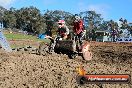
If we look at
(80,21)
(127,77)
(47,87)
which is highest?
(80,21)

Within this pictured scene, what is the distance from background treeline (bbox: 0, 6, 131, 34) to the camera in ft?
347

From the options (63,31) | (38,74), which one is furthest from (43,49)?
(38,74)

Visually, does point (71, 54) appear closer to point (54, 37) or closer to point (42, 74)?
point (54, 37)

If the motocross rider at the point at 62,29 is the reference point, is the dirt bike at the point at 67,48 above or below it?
below

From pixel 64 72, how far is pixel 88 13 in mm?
126387

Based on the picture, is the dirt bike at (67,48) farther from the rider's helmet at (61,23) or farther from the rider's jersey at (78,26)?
the rider's helmet at (61,23)

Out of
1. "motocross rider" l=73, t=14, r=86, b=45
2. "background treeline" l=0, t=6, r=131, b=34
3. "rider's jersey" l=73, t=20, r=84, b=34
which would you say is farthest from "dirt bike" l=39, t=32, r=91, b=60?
"background treeline" l=0, t=6, r=131, b=34

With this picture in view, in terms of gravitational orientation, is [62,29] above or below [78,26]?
below

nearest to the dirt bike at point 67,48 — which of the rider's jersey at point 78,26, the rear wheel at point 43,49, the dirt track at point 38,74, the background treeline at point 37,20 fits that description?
the rear wheel at point 43,49

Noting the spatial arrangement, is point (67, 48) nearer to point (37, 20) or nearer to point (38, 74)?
point (38, 74)

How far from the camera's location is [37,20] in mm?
109000

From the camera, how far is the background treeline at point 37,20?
347ft

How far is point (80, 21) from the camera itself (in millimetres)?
16453

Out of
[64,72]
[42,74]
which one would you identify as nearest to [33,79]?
[42,74]
